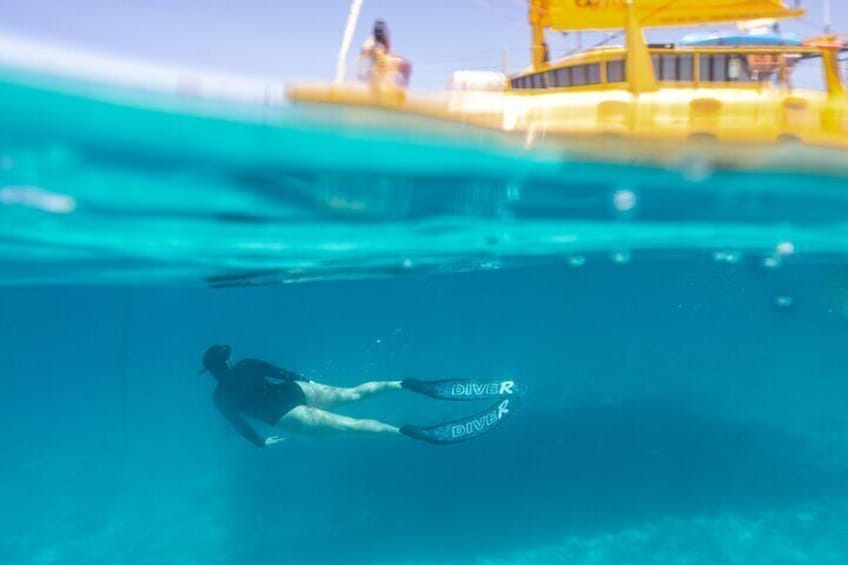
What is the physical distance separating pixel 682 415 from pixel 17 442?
34972 millimetres

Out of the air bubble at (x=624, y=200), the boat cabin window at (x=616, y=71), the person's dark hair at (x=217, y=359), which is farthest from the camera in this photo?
the boat cabin window at (x=616, y=71)

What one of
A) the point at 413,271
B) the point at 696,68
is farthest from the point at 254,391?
the point at 696,68

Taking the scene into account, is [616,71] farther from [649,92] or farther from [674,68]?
[674,68]

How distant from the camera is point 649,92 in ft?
40.4

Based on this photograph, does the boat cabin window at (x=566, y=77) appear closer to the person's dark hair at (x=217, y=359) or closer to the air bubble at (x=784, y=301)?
the person's dark hair at (x=217, y=359)

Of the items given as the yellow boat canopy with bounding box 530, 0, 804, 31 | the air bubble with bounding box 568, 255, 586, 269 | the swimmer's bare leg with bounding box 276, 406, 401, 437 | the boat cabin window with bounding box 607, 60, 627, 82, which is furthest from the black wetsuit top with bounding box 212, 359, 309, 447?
the yellow boat canopy with bounding box 530, 0, 804, 31

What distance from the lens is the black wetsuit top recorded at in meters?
12.1

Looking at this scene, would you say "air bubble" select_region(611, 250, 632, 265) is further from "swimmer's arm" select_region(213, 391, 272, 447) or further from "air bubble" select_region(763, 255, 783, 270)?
"swimmer's arm" select_region(213, 391, 272, 447)

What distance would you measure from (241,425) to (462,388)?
4943 millimetres

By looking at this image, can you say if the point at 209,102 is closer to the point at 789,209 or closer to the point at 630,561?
the point at 630,561

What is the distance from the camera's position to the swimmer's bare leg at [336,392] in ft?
42.9

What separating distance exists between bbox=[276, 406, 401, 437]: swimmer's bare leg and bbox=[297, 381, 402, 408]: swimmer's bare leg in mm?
314

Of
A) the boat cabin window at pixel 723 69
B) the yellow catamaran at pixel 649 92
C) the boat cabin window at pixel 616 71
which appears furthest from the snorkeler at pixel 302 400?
the boat cabin window at pixel 723 69

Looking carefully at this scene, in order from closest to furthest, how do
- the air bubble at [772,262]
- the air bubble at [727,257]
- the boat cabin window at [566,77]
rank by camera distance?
the boat cabin window at [566,77] → the air bubble at [727,257] → the air bubble at [772,262]
